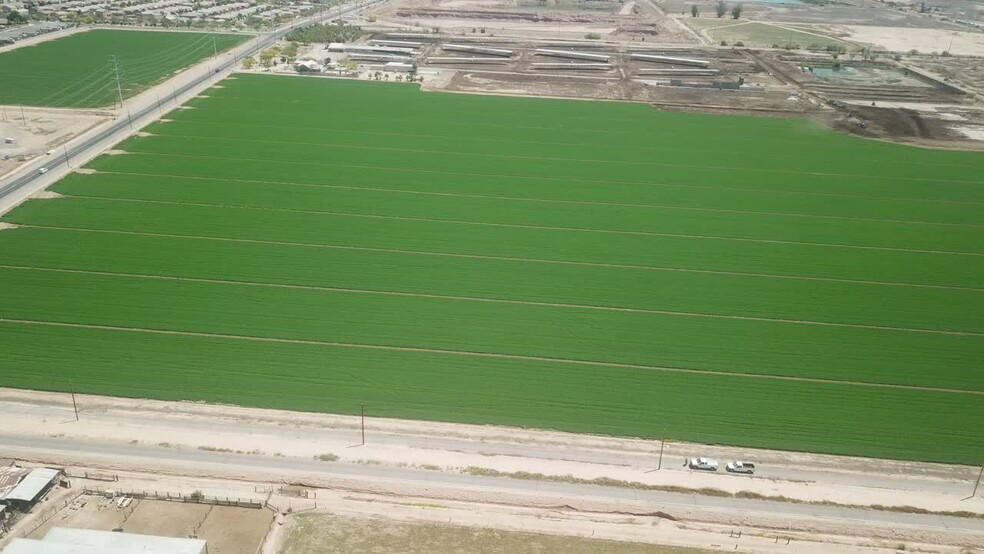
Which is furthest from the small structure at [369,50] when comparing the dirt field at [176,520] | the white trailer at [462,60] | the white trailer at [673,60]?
the dirt field at [176,520]

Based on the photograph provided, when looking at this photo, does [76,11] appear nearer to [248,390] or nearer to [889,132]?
[248,390]

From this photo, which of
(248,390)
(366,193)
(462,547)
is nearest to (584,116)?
(366,193)

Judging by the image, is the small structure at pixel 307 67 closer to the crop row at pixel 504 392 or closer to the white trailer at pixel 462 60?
the white trailer at pixel 462 60

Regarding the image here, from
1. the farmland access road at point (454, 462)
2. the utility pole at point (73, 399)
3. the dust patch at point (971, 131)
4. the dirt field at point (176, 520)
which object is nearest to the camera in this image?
the dirt field at point (176, 520)

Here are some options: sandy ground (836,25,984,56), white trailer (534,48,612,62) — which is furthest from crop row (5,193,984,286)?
sandy ground (836,25,984,56)

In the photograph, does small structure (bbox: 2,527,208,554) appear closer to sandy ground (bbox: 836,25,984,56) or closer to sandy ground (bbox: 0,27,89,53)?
sandy ground (bbox: 0,27,89,53)

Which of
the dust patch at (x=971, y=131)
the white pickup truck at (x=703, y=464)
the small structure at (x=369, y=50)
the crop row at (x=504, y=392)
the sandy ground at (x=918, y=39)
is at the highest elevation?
the sandy ground at (x=918, y=39)
